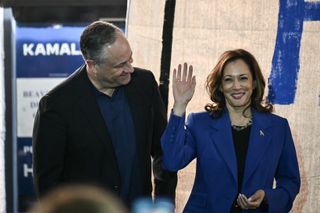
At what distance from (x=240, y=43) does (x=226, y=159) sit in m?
1.11

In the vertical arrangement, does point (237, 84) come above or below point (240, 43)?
below

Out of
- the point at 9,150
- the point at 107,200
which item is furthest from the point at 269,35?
the point at 107,200

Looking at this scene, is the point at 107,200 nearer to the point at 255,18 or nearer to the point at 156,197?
the point at 156,197

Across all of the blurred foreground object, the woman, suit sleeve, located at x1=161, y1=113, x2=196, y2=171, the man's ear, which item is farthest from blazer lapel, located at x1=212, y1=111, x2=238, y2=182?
the blurred foreground object

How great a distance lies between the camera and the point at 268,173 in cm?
268

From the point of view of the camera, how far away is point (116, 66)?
2.60m

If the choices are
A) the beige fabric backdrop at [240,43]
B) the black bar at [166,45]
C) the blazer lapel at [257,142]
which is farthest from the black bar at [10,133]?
the blazer lapel at [257,142]

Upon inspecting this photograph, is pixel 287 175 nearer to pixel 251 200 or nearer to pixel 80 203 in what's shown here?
pixel 251 200

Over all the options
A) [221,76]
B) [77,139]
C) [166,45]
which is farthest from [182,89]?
[166,45]

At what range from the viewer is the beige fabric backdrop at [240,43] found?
3.51 meters

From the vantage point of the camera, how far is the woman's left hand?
8.40 ft

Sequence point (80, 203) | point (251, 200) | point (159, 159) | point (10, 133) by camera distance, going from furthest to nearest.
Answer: point (10, 133), point (159, 159), point (251, 200), point (80, 203)

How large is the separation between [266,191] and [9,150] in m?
2.42

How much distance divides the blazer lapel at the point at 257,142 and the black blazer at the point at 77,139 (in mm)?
456
